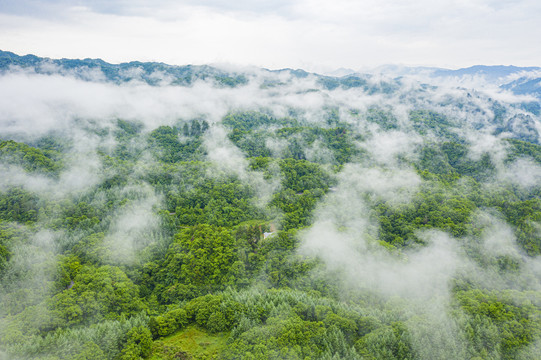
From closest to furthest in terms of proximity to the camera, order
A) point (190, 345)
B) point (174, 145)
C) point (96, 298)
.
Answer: point (190, 345) < point (96, 298) < point (174, 145)

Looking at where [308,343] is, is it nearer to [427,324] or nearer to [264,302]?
[264,302]

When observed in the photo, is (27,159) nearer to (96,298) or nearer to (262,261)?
(96,298)

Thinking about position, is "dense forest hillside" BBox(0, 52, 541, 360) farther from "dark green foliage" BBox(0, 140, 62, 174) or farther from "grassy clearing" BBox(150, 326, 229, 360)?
"dark green foliage" BBox(0, 140, 62, 174)

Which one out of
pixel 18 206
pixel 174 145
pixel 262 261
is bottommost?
pixel 262 261

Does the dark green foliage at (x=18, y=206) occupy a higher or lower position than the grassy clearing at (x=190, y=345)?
higher

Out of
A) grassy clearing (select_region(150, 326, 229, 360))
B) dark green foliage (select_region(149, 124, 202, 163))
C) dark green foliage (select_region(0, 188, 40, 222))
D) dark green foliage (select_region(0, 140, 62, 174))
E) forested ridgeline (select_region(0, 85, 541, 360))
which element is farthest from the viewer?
dark green foliage (select_region(149, 124, 202, 163))

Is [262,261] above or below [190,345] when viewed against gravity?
above

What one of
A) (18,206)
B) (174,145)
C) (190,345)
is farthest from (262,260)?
(174,145)

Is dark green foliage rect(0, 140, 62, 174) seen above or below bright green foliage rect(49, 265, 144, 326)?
above

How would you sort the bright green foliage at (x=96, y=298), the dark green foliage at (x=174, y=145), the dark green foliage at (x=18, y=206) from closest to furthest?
the bright green foliage at (x=96, y=298)
the dark green foliage at (x=18, y=206)
the dark green foliage at (x=174, y=145)

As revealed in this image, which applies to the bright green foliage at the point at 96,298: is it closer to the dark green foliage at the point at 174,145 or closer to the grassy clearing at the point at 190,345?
the grassy clearing at the point at 190,345

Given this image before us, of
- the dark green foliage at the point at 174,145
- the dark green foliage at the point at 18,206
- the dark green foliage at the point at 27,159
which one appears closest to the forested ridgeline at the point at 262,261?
the dark green foliage at the point at 18,206

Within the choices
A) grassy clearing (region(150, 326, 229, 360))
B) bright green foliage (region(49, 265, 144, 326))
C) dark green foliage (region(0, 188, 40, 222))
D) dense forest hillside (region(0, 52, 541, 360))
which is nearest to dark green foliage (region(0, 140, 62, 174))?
dense forest hillside (region(0, 52, 541, 360))
